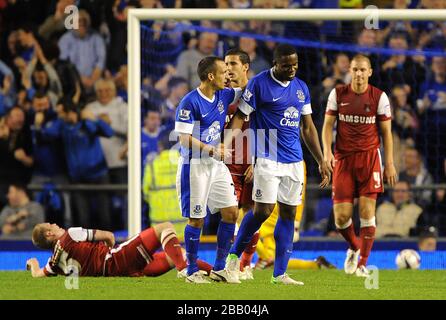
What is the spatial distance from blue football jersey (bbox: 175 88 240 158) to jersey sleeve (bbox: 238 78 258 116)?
6.8 inches

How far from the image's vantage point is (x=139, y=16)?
13359 mm

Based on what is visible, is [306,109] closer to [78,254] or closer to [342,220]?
[342,220]

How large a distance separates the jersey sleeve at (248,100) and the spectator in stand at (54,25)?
267 inches

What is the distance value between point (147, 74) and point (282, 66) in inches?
174

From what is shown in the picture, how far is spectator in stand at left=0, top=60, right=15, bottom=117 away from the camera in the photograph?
647 inches

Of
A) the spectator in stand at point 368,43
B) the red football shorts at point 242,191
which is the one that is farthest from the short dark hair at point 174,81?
the red football shorts at point 242,191

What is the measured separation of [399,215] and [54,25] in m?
5.50

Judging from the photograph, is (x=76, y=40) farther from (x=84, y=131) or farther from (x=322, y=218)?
(x=322, y=218)

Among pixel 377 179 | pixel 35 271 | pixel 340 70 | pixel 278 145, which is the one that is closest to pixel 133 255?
pixel 35 271

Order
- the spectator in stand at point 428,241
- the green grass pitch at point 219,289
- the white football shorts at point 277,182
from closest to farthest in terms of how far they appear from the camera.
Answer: the green grass pitch at point 219,289, the white football shorts at point 277,182, the spectator in stand at point 428,241

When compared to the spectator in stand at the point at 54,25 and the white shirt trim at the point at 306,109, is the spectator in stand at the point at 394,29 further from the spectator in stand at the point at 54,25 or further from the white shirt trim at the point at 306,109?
the white shirt trim at the point at 306,109

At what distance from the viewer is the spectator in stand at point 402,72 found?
49.9 feet

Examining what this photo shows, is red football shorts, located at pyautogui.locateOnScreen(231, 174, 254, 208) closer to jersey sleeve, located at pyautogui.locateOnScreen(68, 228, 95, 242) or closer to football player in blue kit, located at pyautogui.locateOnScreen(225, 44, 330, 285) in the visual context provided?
football player in blue kit, located at pyautogui.locateOnScreen(225, 44, 330, 285)

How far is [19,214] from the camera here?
15.7 meters
